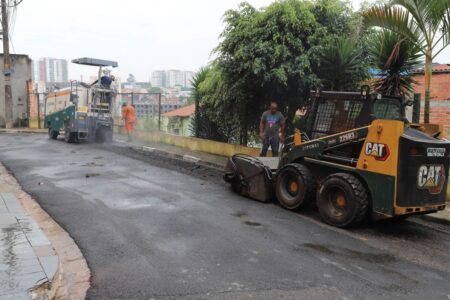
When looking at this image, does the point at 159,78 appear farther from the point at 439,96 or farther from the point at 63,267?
the point at 63,267

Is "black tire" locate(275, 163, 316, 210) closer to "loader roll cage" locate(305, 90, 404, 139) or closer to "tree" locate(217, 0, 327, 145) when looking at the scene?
"loader roll cage" locate(305, 90, 404, 139)

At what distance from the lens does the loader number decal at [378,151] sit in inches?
253

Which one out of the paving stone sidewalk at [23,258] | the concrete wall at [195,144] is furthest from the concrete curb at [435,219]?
the paving stone sidewalk at [23,258]

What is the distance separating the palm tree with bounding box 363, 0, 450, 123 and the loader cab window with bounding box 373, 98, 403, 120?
58.9 inches

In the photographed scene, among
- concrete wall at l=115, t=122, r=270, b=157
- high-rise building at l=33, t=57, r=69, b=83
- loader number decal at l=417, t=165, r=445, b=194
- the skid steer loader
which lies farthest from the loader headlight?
high-rise building at l=33, t=57, r=69, b=83

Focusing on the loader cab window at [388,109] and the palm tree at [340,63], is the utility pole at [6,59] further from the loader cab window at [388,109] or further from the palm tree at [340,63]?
the loader cab window at [388,109]

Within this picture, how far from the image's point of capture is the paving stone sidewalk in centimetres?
420

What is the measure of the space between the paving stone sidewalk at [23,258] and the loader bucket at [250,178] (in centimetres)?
400

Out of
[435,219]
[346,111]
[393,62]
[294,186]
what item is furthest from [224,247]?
[393,62]

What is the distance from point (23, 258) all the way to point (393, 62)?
7500mm

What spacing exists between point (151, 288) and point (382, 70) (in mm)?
6936

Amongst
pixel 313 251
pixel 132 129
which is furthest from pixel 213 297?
pixel 132 129

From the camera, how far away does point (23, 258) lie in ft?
16.3

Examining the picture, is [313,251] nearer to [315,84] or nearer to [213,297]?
[213,297]
